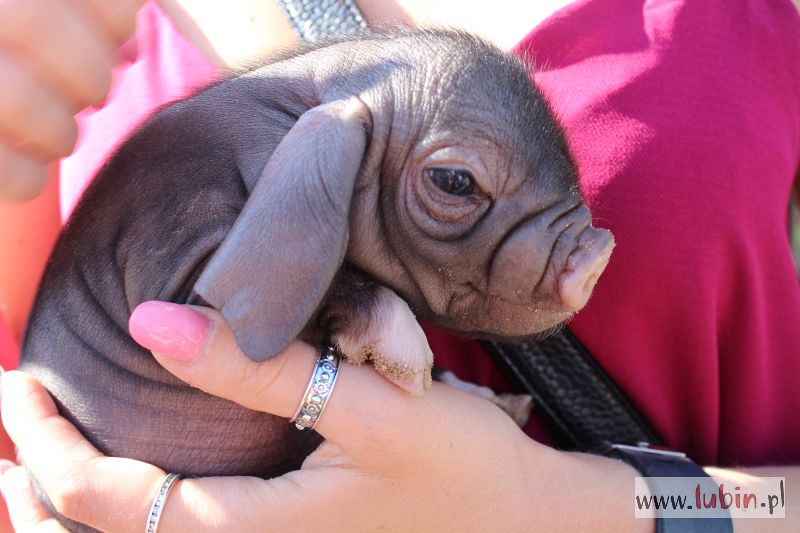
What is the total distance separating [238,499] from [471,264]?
0.78m

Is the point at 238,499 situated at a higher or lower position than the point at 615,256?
higher

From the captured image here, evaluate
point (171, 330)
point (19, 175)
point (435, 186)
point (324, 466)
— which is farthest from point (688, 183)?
point (19, 175)

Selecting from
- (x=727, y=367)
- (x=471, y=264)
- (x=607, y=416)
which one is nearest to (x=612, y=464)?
(x=607, y=416)

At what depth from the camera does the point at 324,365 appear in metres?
1.71

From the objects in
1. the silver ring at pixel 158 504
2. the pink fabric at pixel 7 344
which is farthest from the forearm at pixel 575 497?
the pink fabric at pixel 7 344

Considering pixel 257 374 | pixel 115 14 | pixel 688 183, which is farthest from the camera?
pixel 688 183

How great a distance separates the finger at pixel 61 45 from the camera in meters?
1.62

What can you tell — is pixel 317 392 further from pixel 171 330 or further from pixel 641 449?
pixel 641 449

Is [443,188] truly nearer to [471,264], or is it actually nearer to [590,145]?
[471,264]

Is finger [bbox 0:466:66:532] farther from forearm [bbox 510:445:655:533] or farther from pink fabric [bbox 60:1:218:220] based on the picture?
forearm [bbox 510:445:655:533]

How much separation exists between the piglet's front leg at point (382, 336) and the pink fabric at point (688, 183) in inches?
24.0

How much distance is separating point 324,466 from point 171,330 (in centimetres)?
49

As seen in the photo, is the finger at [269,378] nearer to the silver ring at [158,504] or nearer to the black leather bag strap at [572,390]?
the silver ring at [158,504]

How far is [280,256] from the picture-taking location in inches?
59.3
